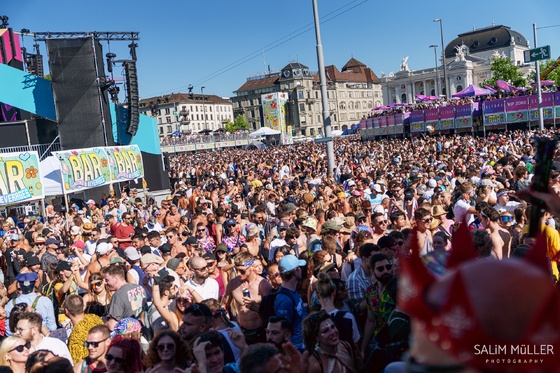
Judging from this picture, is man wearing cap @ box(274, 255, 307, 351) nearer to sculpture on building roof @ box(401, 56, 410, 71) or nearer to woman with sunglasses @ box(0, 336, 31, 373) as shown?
woman with sunglasses @ box(0, 336, 31, 373)

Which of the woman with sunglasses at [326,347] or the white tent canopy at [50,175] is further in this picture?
the white tent canopy at [50,175]

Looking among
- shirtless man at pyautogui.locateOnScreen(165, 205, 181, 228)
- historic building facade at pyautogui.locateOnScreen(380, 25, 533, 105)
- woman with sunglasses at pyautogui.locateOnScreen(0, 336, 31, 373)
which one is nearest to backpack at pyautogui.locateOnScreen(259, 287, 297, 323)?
woman with sunglasses at pyautogui.locateOnScreen(0, 336, 31, 373)

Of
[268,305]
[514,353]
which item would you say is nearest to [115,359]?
[268,305]

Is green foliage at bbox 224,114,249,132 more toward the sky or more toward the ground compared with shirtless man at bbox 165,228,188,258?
more toward the sky

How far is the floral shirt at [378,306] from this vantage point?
386 centimetres

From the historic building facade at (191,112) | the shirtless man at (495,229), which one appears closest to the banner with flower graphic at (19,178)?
the shirtless man at (495,229)

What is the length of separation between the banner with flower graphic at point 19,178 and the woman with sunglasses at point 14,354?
8031 mm

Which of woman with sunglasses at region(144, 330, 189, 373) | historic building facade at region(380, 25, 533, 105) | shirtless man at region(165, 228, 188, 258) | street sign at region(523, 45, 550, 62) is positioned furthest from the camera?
historic building facade at region(380, 25, 533, 105)

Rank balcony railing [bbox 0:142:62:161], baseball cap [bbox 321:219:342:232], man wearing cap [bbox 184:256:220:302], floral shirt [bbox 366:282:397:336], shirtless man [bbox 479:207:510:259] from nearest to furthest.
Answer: floral shirt [bbox 366:282:397:336] → man wearing cap [bbox 184:256:220:302] → shirtless man [bbox 479:207:510:259] → baseball cap [bbox 321:219:342:232] → balcony railing [bbox 0:142:62:161]

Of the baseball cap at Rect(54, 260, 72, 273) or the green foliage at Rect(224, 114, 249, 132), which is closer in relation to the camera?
the baseball cap at Rect(54, 260, 72, 273)

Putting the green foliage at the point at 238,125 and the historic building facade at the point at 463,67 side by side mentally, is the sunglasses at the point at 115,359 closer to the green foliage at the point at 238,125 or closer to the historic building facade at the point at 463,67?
the historic building facade at the point at 463,67

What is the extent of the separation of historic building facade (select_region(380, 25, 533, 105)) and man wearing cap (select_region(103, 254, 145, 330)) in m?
107

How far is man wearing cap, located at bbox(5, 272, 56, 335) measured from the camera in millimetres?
5660

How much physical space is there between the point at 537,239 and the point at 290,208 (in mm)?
8182
